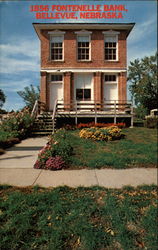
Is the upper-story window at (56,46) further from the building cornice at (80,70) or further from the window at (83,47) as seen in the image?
the window at (83,47)

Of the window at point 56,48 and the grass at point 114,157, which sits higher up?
the window at point 56,48

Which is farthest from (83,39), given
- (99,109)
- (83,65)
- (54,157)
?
(54,157)

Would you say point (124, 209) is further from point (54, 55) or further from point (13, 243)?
point (54, 55)

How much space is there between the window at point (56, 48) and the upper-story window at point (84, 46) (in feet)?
5.21

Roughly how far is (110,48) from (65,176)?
13158mm

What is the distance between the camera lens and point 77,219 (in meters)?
2.18

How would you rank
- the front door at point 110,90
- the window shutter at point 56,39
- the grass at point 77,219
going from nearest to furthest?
the grass at point 77,219 → the window shutter at point 56,39 → the front door at point 110,90

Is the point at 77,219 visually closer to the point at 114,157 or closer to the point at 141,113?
the point at 114,157

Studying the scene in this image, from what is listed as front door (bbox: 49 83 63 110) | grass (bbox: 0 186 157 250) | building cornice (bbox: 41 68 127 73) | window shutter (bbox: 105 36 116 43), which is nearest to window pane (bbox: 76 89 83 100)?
front door (bbox: 49 83 63 110)

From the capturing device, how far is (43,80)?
525 inches

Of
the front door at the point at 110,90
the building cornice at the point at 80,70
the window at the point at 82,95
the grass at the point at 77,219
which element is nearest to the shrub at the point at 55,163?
the grass at the point at 77,219

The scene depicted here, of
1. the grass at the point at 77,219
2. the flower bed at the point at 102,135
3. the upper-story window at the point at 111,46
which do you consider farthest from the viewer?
the upper-story window at the point at 111,46

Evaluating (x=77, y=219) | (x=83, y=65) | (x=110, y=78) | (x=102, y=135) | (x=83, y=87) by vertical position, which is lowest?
(x=77, y=219)

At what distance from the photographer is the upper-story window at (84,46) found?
13453 millimetres
